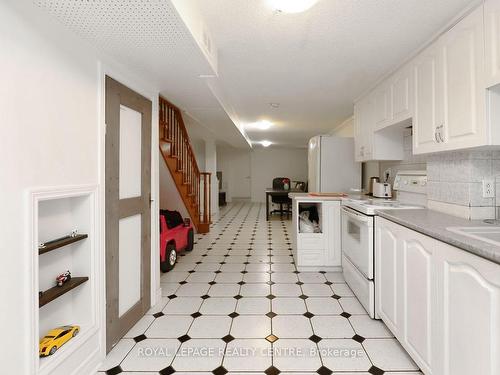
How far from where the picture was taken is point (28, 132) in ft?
4.15

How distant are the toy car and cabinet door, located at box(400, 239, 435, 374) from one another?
6.84 feet

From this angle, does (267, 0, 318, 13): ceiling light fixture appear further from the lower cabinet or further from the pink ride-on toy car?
the pink ride-on toy car

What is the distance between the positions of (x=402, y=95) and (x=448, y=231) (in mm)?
1557

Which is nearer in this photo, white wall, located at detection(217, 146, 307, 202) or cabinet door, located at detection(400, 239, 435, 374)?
cabinet door, located at detection(400, 239, 435, 374)

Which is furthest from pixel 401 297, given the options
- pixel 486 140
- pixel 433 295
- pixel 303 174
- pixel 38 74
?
pixel 303 174

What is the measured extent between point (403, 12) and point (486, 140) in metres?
0.96

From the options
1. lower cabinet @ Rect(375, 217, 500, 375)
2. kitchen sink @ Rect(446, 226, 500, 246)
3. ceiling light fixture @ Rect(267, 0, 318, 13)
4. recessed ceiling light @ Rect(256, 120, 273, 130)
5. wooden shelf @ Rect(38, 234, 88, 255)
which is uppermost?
recessed ceiling light @ Rect(256, 120, 273, 130)

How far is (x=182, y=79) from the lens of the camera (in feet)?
7.72

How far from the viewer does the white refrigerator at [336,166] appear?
424cm

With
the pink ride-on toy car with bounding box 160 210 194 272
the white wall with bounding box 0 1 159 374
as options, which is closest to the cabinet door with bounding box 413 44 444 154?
the white wall with bounding box 0 1 159 374

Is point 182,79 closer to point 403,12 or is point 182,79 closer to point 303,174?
point 403,12

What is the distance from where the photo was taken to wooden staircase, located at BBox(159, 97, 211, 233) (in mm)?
3821

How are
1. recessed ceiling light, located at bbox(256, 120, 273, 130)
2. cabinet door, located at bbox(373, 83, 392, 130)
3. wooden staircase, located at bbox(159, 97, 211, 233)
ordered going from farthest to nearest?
recessed ceiling light, located at bbox(256, 120, 273, 130)
wooden staircase, located at bbox(159, 97, 211, 233)
cabinet door, located at bbox(373, 83, 392, 130)

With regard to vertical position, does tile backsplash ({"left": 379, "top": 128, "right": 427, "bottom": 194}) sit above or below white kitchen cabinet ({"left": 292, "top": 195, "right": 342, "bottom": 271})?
above
